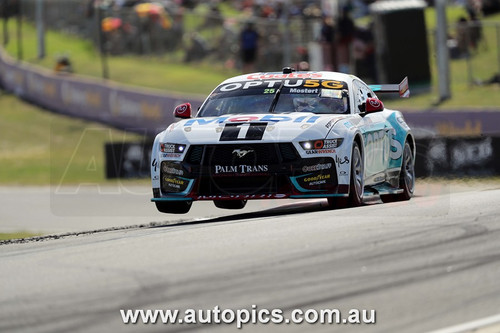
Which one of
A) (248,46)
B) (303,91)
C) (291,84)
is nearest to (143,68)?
(248,46)

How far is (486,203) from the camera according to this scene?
9320 millimetres

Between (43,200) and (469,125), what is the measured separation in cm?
785

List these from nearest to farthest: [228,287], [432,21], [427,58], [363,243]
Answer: [228,287], [363,243], [427,58], [432,21]

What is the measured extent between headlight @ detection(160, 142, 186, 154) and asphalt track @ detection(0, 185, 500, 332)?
1890 mm

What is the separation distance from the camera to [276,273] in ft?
20.4

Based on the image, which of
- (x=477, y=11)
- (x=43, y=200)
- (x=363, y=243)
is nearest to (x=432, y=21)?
(x=477, y=11)

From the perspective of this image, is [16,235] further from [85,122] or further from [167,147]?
[85,122]

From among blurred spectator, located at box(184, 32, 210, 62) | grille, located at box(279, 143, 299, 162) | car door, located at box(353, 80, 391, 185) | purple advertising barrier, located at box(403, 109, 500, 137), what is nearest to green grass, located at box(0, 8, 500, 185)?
blurred spectator, located at box(184, 32, 210, 62)

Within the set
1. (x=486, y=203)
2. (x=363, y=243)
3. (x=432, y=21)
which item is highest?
(x=363, y=243)

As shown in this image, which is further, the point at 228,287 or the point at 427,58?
the point at 427,58

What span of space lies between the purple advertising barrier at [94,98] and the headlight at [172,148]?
1373 centimetres

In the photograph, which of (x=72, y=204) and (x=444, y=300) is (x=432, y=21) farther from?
(x=444, y=300)

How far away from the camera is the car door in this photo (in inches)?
422

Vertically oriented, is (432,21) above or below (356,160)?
below
